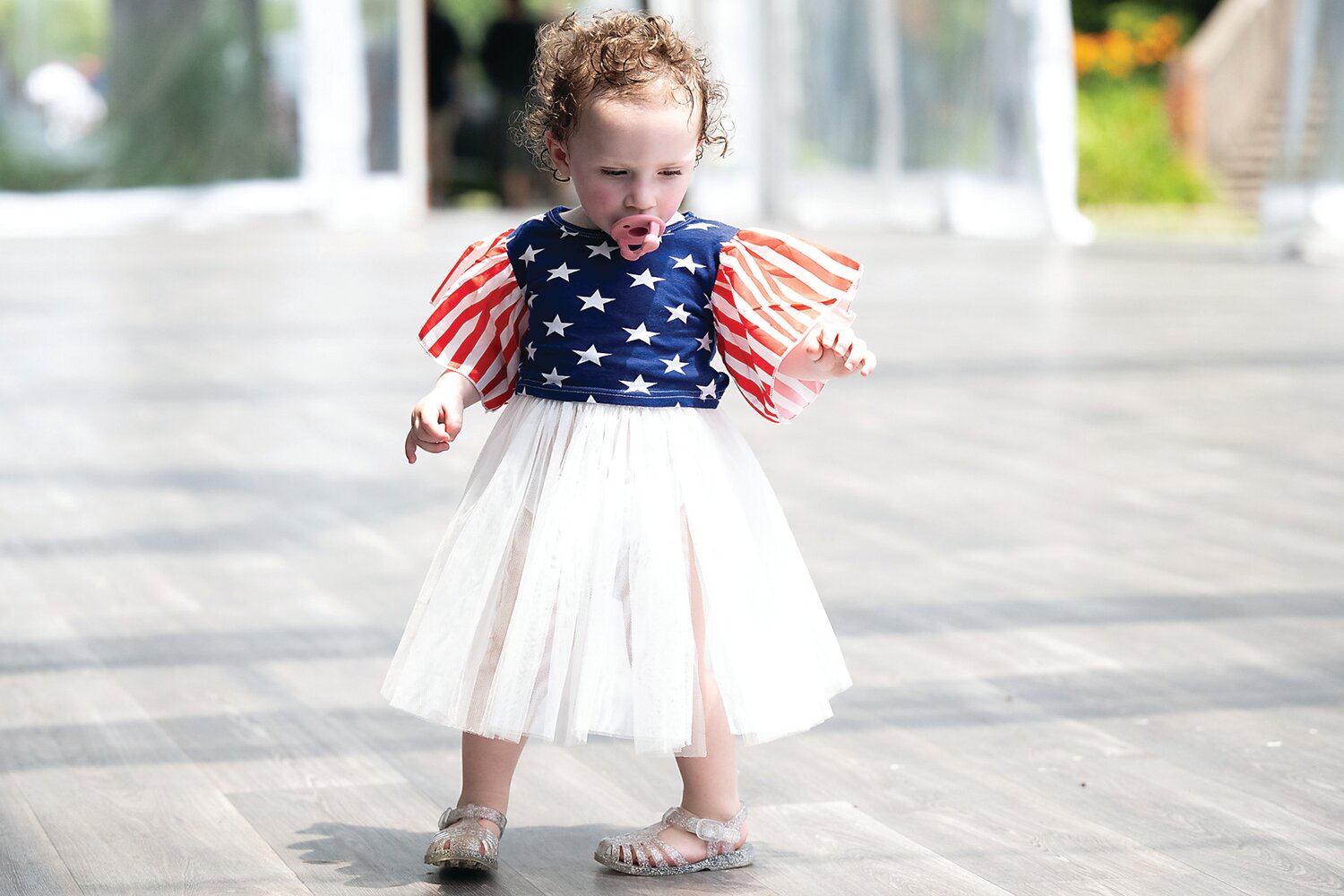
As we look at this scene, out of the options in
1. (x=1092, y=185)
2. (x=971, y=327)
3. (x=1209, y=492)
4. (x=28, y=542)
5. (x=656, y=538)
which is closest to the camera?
(x=656, y=538)

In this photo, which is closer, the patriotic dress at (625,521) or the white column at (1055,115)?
the patriotic dress at (625,521)

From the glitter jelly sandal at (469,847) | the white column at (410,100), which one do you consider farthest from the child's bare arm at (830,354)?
the white column at (410,100)

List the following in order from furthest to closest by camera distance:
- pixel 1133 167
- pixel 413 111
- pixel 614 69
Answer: pixel 1133 167
pixel 413 111
pixel 614 69

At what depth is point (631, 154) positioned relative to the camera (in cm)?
206

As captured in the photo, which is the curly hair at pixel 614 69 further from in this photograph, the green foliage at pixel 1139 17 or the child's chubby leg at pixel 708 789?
the green foliage at pixel 1139 17

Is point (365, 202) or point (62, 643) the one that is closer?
point (62, 643)

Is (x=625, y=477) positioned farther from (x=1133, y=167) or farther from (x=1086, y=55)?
(x=1086, y=55)

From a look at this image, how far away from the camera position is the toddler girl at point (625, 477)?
6.86 feet

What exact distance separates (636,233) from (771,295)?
18 centimetres

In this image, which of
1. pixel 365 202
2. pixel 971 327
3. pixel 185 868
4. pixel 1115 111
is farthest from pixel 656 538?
pixel 1115 111

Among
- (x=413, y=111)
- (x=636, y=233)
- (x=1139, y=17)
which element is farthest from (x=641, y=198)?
(x=1139, y=17)

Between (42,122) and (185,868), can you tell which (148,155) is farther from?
(185,868)

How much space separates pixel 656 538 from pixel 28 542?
2324mm

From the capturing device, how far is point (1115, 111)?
17000mm
